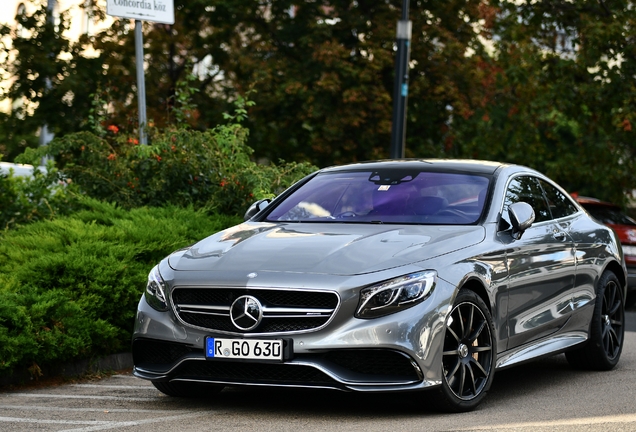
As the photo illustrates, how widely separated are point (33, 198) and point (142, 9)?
2.28 meters

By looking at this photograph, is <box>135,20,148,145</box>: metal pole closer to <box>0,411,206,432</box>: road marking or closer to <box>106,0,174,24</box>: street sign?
<box>106,0,174,24</box>: street sign

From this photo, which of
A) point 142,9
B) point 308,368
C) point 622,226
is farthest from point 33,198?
point 622,226

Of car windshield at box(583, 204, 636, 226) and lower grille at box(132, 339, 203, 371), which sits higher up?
lower grille at box(132, 339, 203, 371)

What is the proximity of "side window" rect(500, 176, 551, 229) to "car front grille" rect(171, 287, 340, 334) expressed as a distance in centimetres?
195

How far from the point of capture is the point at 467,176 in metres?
8.16

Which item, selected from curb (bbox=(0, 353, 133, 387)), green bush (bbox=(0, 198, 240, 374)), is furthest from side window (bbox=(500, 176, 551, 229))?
curb (bbox=(0, 353, 133, 387))

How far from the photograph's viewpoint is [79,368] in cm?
869

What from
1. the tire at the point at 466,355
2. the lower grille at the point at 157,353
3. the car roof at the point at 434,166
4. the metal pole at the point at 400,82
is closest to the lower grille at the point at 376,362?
the tire at the point at 466,355

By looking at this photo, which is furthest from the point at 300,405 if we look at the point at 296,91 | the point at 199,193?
the point at 296,91

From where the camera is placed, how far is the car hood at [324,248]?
21.9 ft

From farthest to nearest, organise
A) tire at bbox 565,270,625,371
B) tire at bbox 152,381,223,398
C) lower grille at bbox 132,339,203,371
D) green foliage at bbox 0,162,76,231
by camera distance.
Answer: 1. green foliage at bbox 0,162,76,231
2. tire at bbox 565,270,625,371
3. tire at bbox 152,381,223,398
4. lower grille at bbox 132,339,203,371

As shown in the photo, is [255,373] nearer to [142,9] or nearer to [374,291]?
[374,291]

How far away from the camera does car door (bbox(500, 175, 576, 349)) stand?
7566 mm

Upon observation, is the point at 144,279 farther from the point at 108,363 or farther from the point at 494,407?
the point at 494,407
